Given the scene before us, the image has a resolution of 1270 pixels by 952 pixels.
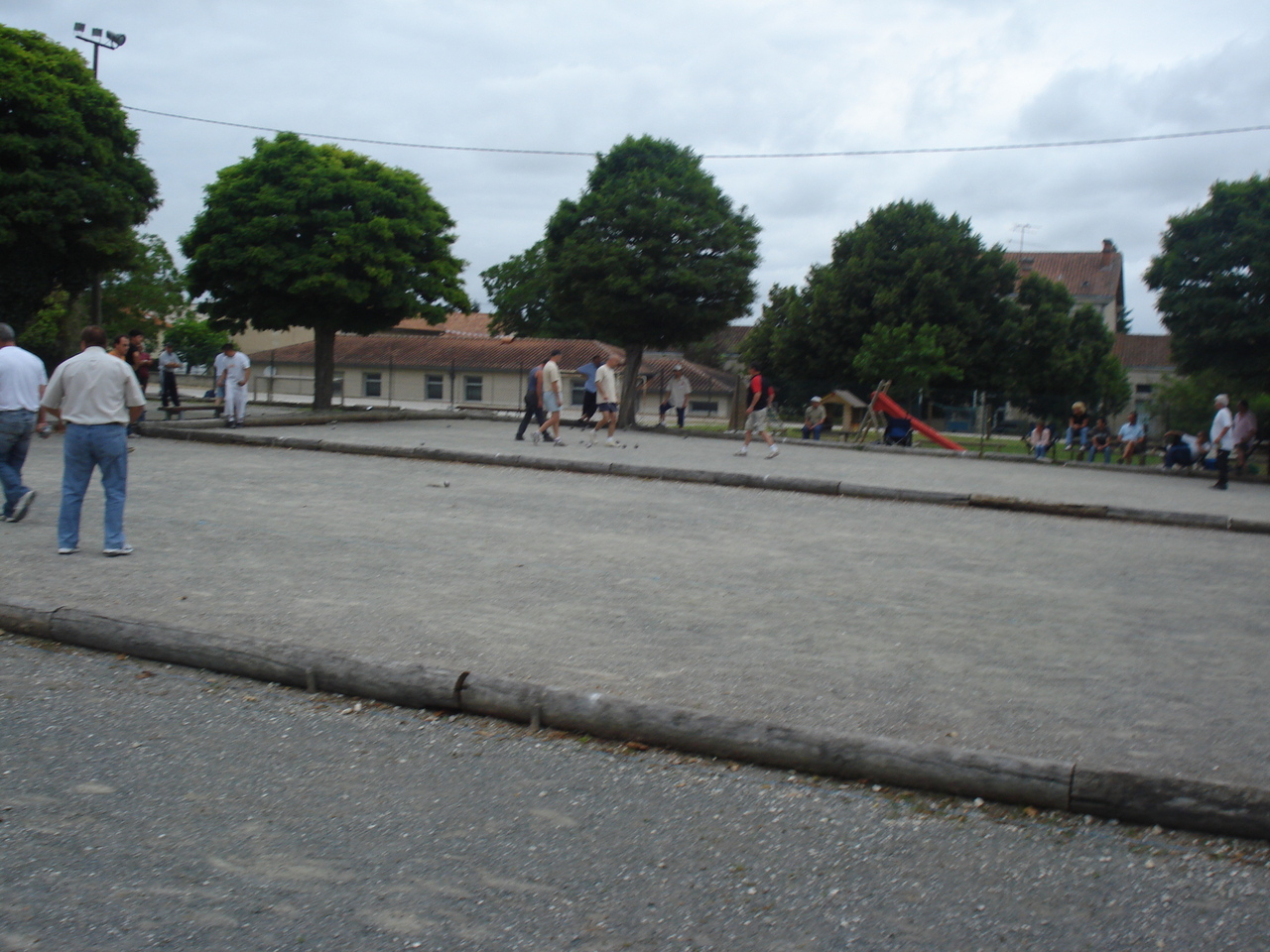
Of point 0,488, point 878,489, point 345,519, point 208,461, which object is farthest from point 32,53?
point 878,489

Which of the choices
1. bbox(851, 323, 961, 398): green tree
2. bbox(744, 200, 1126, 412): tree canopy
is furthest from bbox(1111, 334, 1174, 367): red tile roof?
bbox(851, 323, 961, 398): green tree

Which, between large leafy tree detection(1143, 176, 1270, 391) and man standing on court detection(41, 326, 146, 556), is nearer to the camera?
man standing on court detection(41, 326, 146, 556)

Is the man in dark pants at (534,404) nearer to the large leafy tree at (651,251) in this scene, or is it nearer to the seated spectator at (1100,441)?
the large leafy tree at (651,251)

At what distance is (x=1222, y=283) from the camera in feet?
103

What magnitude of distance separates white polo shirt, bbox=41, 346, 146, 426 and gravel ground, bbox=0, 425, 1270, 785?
0.99 m

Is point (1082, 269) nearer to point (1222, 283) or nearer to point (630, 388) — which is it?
point (1222, 283)

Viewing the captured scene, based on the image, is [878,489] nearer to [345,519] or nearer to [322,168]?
[345,519]

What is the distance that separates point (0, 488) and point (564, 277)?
2032cm

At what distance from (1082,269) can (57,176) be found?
76.5 m

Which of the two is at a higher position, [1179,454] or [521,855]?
[1179,454]

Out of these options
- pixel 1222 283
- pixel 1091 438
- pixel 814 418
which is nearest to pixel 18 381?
pixel 814 418

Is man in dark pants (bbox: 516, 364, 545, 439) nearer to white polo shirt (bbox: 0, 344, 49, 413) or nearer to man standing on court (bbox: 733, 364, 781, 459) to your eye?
man standing on court (bbox: 733, 364, 781, 459)

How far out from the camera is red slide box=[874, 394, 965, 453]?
1042 inches

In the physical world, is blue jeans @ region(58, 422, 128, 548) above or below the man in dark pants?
below
